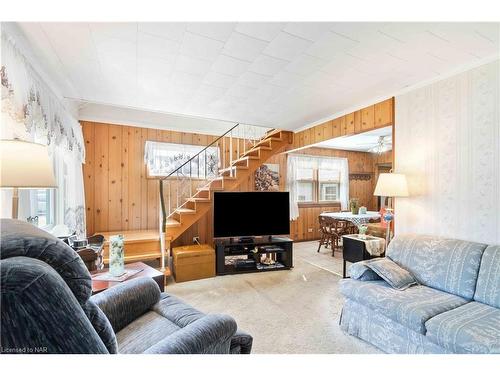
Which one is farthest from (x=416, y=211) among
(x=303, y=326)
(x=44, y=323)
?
(x=44, y=323)

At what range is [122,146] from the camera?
4098 mm

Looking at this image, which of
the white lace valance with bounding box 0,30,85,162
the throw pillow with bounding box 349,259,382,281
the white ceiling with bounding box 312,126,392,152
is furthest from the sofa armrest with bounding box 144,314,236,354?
the white ceiling with bounding box 312,126,392,152

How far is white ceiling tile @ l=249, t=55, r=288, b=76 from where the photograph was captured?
2.01 metres

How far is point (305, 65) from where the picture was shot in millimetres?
2109

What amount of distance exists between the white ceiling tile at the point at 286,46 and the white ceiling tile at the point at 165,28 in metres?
0.63

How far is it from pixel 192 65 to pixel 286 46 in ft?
2.74

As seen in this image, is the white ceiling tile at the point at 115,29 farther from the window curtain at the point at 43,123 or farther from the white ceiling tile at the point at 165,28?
the window curtain at the point at 43,123

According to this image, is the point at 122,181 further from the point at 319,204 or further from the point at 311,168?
the point at 319,204

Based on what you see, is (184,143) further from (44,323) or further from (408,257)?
(44,323)

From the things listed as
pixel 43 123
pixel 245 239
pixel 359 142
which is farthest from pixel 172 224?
pixel 359 142

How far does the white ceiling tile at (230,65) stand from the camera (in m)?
2.02

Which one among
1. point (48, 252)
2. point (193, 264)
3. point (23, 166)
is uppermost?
point (23, 166)

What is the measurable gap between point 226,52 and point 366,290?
7.35ft

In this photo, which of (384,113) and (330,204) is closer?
(384,113)
